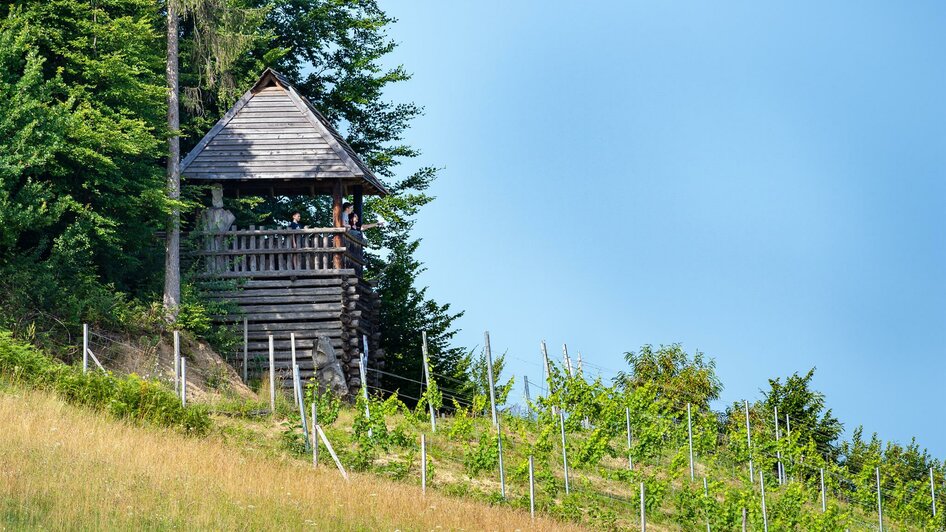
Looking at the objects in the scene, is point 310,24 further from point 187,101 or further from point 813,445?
point 813,445

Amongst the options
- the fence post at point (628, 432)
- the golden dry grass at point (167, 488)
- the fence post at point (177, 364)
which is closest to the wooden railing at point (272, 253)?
the fence post at point (177, 364)

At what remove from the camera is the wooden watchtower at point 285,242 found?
33438mm

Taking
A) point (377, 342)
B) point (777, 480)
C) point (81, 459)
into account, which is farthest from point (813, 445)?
point (81, 459)

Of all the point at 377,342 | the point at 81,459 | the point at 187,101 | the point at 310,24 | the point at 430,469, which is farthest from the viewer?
the point at 310,24

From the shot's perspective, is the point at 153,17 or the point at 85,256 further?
the point at 153,17

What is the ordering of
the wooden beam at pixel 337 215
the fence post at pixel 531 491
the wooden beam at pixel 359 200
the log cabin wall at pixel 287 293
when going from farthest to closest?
the wooden beam at pixel 359 200
the wooden beam at pixel 337 215
the log cabin wall at pixel 287 293
the fence post at pixel 531 491

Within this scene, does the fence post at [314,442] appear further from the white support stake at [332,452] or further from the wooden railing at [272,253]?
the wooden railing at [272,253]

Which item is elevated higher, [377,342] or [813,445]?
[377,342]

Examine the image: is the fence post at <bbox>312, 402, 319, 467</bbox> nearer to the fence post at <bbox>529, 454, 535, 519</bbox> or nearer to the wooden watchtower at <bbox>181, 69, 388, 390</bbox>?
the fence post at <bbox>529, 454, 535, 519</bbox>

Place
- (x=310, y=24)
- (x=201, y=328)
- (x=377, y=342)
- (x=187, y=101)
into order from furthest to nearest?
(x=310, y=24) → (x=377, y=342) → (x=187, y=101) → (x=201, y=328)

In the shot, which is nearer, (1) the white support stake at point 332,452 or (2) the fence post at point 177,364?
(1) the white support stake at point 332,452

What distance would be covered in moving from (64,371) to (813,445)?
838 inches

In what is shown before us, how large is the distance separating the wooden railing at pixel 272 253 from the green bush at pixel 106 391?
24.2ft

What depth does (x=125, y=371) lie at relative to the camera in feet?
97.8
